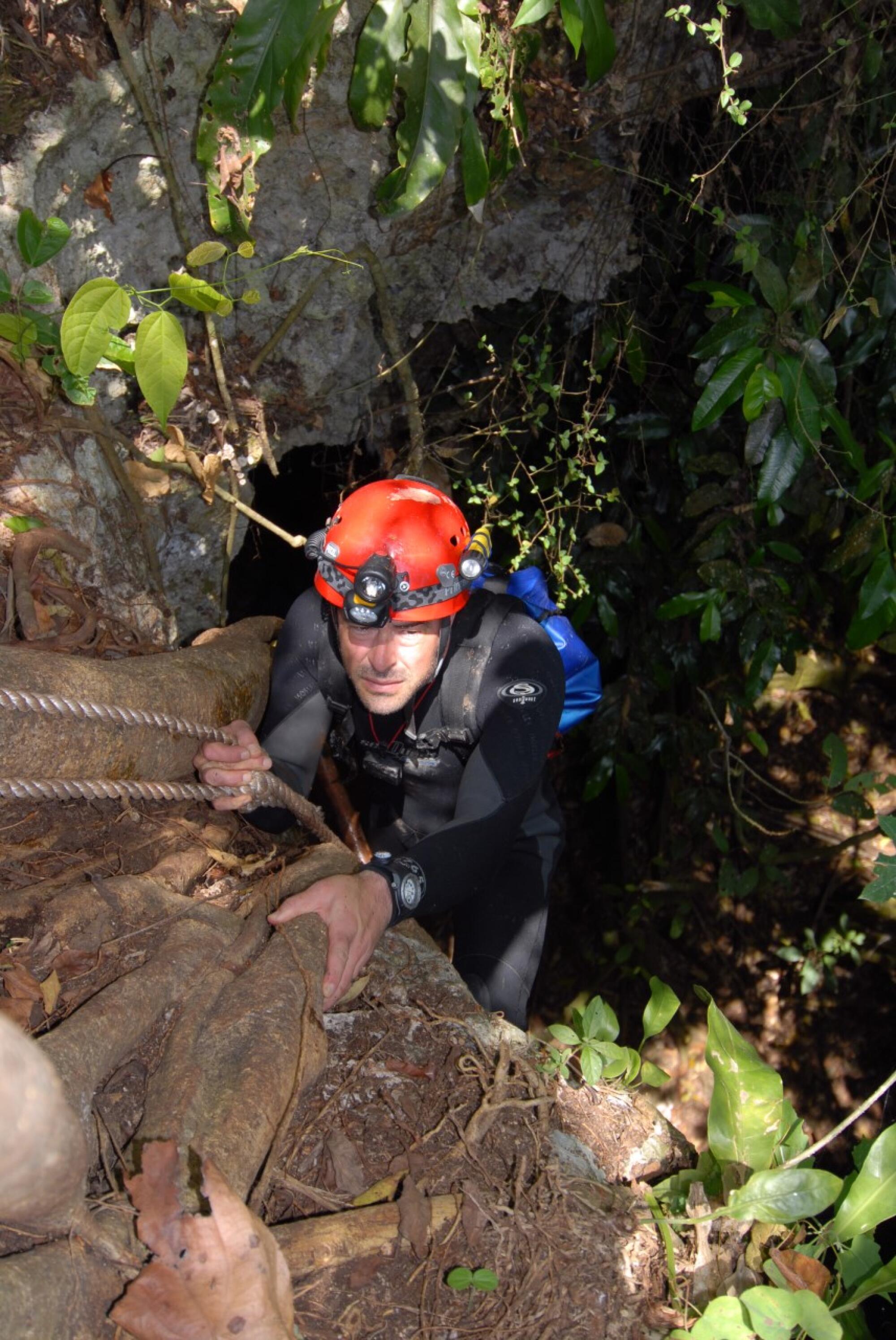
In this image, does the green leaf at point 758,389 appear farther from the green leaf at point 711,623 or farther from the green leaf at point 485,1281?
the green leaf at point 485,1281

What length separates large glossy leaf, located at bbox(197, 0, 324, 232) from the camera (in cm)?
253

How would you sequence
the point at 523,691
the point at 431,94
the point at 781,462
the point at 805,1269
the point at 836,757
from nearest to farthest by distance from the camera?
the point at 805,1269
the point at 431,94
the point at 523,691
the point at 781,462
the point at 836,757

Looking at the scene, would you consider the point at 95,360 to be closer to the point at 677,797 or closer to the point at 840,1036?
the point at 677,797

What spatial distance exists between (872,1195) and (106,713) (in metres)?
1.85

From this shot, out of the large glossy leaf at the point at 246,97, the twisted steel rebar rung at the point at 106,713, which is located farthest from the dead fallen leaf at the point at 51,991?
the large glossy leaf at the point at 246,97

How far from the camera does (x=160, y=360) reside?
98.3 inches

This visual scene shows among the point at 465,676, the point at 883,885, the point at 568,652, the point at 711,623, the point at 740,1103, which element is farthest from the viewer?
the point at 711,623

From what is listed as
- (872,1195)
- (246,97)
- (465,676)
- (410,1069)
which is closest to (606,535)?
(465,676)

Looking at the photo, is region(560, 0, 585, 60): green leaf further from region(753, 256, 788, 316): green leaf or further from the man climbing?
the man climbing

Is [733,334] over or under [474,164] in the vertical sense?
under

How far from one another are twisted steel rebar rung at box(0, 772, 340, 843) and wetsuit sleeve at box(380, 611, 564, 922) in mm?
356

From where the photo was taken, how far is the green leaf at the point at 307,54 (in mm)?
2539

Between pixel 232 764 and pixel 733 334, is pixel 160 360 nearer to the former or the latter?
pixel 232 764

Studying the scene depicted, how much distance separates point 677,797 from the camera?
4.92 m
